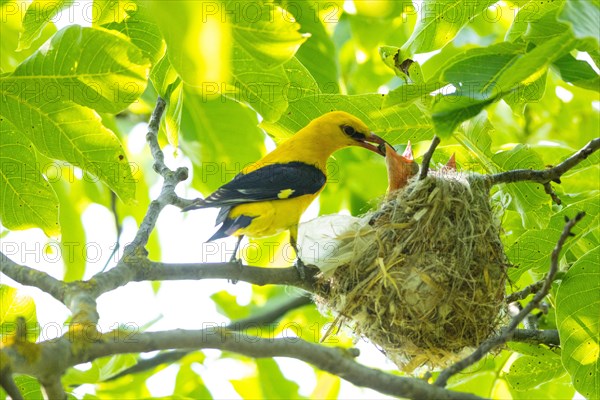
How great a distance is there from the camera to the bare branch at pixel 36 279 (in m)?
2.79

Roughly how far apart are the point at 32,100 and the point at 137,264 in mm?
823

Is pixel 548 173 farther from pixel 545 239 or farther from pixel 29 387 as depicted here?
pixel 29 387

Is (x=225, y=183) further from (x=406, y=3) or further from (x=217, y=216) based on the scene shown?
(x=406, y=3)

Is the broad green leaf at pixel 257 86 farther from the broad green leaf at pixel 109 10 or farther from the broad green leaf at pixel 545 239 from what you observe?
the broad green leaf at pixel 545 239

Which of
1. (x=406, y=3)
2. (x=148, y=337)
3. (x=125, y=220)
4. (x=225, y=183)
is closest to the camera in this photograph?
(x=148, y=337)

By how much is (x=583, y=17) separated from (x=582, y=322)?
1675 millimetres

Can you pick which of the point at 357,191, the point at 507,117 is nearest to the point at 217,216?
the point at 357,191

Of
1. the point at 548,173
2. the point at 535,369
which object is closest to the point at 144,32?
the point at 548,173

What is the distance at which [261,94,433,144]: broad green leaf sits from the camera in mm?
4129

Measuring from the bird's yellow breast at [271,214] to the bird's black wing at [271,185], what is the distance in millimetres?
48

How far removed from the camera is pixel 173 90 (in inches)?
158

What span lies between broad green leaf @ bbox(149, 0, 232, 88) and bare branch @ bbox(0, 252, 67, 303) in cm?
86

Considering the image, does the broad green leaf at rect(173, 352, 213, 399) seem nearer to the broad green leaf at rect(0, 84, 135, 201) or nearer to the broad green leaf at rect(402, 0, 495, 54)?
the broad green leaf at rect(0, 84, 135, 201)

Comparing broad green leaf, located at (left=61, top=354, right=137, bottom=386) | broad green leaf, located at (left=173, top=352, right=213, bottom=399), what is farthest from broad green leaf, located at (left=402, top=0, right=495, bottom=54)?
broad green leaf, located at (left=173, top=352, right=213, bottom=399)
